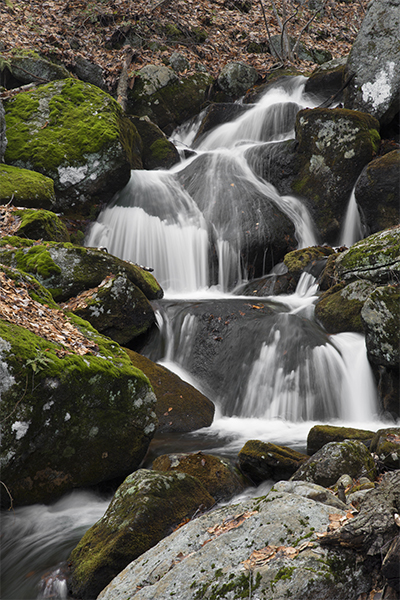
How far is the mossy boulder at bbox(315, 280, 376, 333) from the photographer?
7258mm

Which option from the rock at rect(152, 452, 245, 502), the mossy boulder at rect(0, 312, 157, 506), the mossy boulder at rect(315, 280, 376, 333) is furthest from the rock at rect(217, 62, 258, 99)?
the rock at rect(152, 452, 245, 502)

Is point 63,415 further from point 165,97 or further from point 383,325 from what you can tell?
point 165,97

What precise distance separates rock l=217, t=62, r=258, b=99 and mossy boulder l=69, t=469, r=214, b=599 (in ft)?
56.6

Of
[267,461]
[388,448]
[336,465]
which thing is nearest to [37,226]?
[267,461]

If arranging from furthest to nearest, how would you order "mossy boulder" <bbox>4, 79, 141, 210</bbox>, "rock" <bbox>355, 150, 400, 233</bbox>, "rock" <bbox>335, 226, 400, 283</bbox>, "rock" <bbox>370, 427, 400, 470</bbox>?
"mossy boulder" <bbox>4, 79, 141, 210</bbox>, "rock" <bbox>355, 150, 400, 233</bbox>, "rock" <bbox>335, 226, 400, 283</bbox>, "rock" <bbox>370, 427, 400, 470</bbox>

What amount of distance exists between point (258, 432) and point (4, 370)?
3.75 m

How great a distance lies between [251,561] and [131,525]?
130 cm

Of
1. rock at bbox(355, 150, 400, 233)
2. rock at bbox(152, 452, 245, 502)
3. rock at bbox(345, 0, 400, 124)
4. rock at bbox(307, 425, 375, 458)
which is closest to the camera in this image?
rock at bbox(152, 452, 245, 502)

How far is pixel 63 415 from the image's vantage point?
12.8 ft

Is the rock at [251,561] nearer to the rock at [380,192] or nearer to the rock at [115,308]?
the rock at [115,308]

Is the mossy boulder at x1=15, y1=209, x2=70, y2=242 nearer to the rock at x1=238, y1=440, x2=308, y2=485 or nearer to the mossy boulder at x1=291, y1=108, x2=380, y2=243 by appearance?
the rock at x1=238, y1=440, x2=308, y2=485

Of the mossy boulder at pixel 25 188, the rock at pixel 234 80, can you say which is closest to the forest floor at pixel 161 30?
the rock at pixel 234 80

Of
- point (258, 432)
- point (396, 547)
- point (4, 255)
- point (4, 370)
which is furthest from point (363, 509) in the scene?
point (4, 255)

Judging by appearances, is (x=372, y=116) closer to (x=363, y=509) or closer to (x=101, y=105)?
(x=101, y=105)
